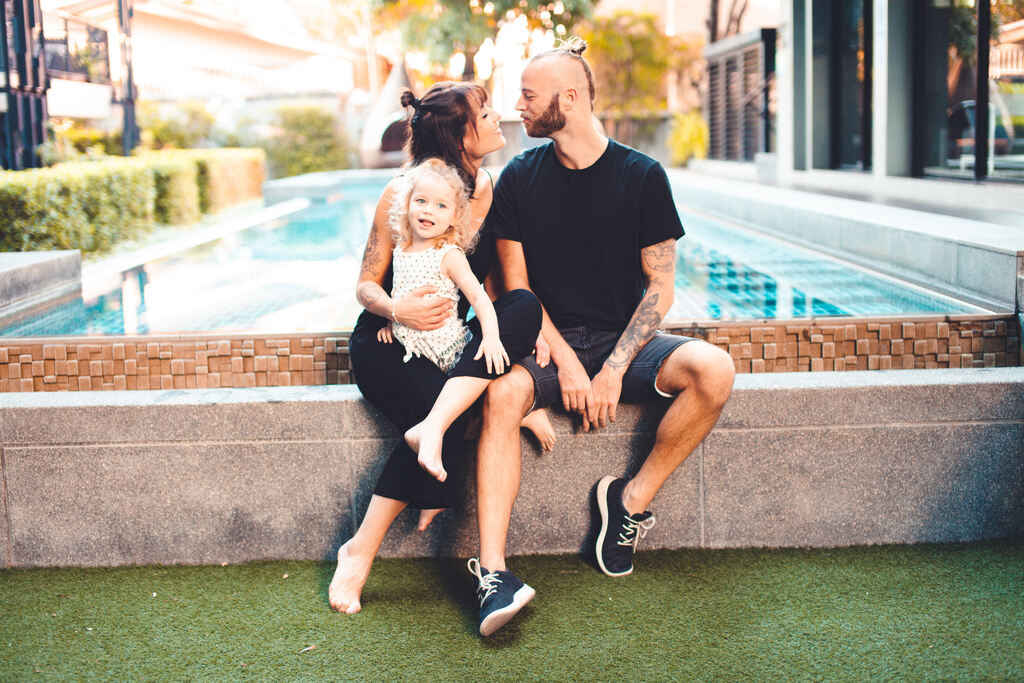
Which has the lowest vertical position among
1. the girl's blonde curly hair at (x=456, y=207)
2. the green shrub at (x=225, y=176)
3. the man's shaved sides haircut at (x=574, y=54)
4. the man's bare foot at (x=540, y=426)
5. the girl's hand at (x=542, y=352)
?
the man's bare foot at (x=540, y=426)

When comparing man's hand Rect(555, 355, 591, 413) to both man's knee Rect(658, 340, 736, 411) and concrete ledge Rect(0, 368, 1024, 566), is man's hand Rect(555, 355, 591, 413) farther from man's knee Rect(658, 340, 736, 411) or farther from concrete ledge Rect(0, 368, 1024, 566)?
man's knee Rect(658, 340, 736, 411)

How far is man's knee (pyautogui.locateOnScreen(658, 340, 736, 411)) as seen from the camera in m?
2.55

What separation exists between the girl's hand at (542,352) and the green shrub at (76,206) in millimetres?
4130

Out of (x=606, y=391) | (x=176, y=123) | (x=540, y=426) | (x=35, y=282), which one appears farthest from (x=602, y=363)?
(x=176, y=123)

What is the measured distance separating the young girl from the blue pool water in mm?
684

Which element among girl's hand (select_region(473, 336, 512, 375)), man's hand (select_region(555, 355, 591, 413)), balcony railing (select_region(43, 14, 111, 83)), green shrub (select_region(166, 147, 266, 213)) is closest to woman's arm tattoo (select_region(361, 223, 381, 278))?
girl's hand (select_region(473, 336, 512, 375))

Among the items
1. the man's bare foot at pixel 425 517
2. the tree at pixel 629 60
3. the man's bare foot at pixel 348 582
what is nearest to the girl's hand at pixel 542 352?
the man's bare foot at pixel 425 517

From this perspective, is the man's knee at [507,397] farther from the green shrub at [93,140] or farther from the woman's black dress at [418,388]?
the green shrub at [93,140]

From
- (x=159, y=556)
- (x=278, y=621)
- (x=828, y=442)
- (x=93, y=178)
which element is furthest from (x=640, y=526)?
(x=93, y=178)

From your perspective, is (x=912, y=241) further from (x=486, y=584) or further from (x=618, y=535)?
(x=486, y=584)

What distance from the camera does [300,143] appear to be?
18312 millimetres

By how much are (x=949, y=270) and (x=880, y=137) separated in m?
5.34

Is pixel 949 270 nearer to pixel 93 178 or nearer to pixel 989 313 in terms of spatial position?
pixel 989 313

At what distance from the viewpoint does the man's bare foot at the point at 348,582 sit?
98.0 inches
